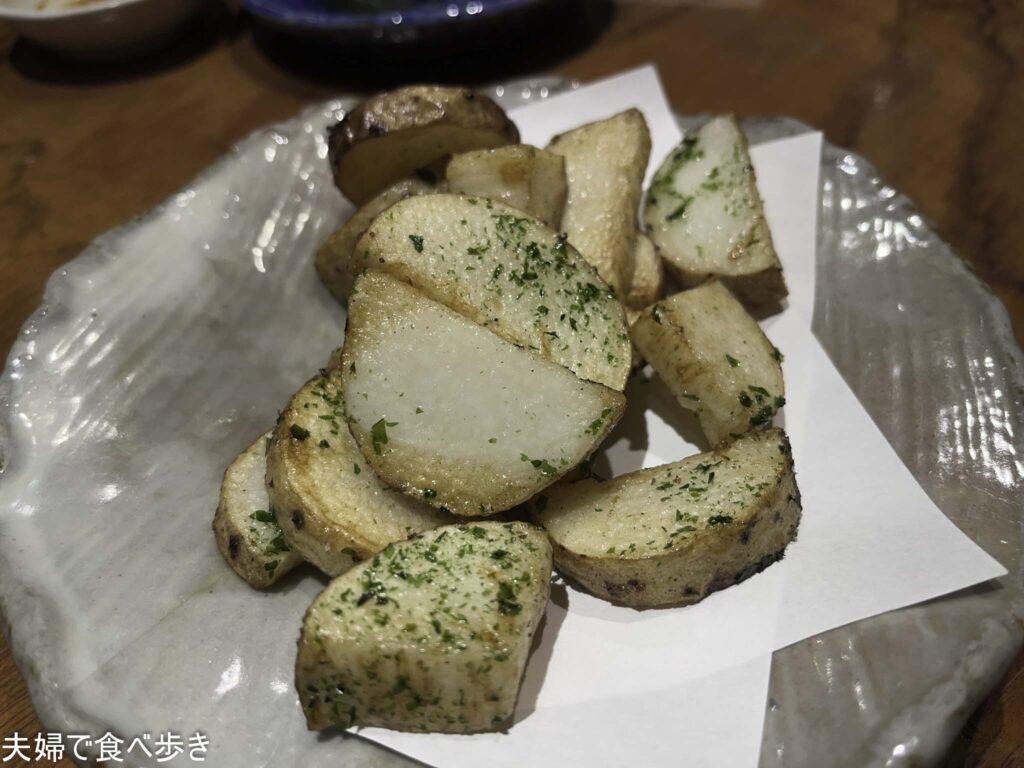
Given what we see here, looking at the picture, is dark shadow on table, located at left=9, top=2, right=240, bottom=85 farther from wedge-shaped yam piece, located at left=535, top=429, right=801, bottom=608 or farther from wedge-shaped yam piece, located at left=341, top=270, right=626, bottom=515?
wedge-shaped yam piece, located at left=535, top=429, right=801, bottom=608

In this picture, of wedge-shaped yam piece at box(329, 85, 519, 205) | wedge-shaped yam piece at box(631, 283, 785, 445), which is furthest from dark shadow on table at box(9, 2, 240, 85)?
wedge-shaped yam piece at box(631, 283, 785, 445)

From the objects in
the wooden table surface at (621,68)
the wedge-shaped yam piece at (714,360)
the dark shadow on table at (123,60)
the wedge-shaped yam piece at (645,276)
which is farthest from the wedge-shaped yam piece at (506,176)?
the dark shadow on table at (123,60)

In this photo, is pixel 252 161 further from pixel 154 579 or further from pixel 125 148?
Result: pixel 154 579

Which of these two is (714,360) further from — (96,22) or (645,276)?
(96,22)

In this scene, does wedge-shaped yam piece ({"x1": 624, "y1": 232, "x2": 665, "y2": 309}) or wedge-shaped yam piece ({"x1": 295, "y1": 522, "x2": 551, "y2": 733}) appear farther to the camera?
wedge-shaped yam piece ({"x1": 624, "y1": 232, "x2": 665, "y2": 309})

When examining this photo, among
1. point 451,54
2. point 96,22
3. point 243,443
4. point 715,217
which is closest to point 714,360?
point 715,217

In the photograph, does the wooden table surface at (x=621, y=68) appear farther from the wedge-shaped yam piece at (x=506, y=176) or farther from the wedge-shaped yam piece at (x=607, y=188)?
the wedge-shaped yam piece at (x=506, y=176)
